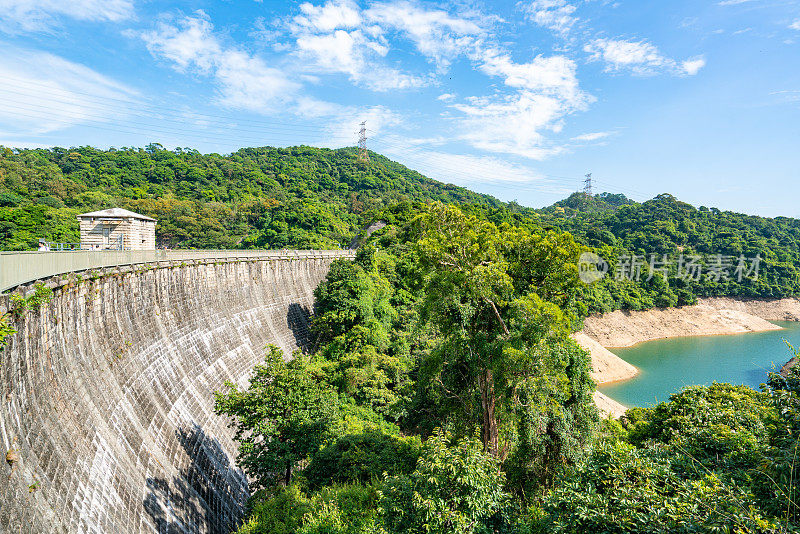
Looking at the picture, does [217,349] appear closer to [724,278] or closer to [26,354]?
[26,354]

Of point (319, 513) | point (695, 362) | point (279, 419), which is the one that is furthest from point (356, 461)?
point (695, 362)

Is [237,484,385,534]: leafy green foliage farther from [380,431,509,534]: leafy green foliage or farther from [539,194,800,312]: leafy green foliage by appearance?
A: [539,194,800,312]: leafy green foliage

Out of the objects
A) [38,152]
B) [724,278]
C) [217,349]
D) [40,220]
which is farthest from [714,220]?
[38,152]

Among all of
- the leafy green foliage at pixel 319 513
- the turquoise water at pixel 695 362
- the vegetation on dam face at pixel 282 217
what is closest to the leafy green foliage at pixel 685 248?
the vegetation on dam face at pixel 282 217

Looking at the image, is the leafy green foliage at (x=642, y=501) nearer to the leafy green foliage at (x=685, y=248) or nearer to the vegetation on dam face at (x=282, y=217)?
the vegetation on dam face at (x=282, y=217)

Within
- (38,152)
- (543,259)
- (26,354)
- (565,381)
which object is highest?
(38,152)

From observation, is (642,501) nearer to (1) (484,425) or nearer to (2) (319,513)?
(2) (319,513)

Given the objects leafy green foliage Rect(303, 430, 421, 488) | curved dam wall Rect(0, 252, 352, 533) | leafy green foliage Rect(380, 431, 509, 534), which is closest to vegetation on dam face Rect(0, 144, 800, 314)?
curved dam wall Rect(0, 252, 352, 533)
